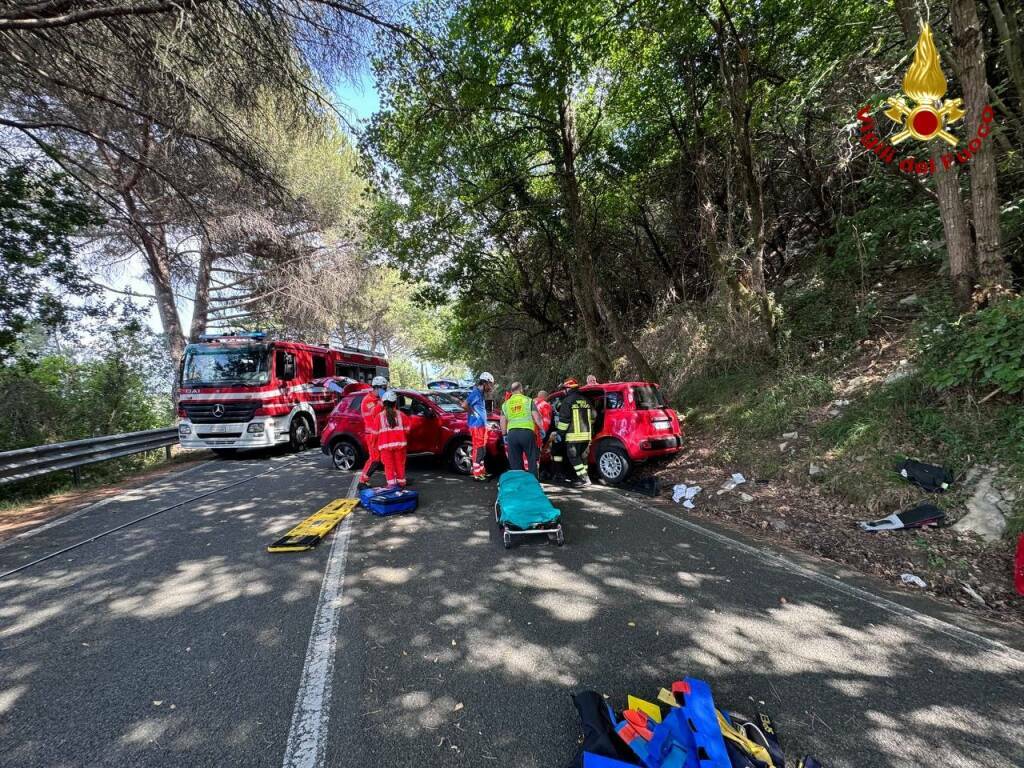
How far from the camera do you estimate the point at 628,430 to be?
6539mm

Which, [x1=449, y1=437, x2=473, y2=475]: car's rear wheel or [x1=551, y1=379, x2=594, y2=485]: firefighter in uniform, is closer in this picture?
[x1=551, y1=379, x2=594, y2=485]: firefighter in uniform

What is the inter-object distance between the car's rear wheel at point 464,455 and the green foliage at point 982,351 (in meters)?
6.51

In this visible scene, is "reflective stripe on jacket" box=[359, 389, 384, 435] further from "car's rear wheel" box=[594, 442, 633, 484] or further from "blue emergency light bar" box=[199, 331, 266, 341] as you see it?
"blue emergency light bar" box=[199, 331, 266, 341]

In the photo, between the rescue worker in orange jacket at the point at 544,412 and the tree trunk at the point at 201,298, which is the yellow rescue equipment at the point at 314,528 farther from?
the tree trunk at the point at 201,298

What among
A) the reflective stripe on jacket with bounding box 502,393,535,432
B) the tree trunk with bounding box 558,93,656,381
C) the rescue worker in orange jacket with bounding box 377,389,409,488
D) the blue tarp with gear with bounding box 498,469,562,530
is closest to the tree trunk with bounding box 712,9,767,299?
the tree trunk with bounding box 558,93,656,381

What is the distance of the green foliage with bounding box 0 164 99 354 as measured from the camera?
25.2 feet

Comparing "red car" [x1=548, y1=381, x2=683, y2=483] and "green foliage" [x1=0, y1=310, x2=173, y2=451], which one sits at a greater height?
"green foliage" [x1=0, y1=310, x2=173, y2=451]

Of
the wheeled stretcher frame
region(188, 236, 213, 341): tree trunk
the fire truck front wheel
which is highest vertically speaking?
region(188, 236, 213, 341): tree trunk

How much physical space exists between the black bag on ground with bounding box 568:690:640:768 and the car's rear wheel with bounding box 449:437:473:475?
5.85m

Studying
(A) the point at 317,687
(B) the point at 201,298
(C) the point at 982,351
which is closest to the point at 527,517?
(A) the point at 317,687

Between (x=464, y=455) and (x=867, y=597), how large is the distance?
5884mm

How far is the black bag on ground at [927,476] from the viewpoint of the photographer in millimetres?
4312

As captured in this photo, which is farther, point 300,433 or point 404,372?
point 404,372

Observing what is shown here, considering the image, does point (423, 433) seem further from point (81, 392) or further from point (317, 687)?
point (81, 392)
